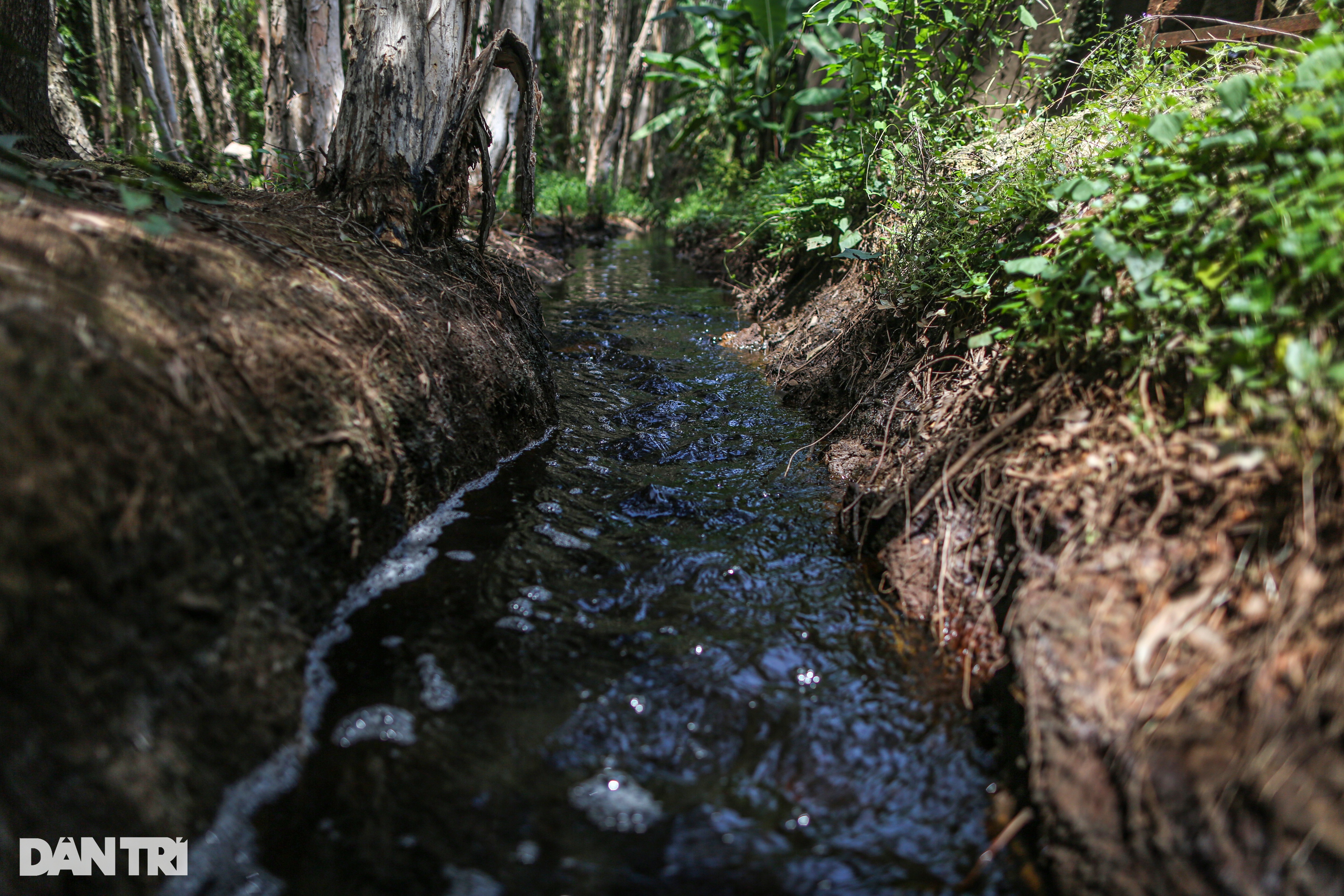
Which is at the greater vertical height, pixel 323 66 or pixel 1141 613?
pixel 323 66

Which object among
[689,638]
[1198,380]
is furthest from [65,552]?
[1198,380]

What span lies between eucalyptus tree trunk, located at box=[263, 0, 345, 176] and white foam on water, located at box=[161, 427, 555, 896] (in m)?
6.51

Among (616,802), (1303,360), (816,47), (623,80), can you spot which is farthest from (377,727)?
(623,80)

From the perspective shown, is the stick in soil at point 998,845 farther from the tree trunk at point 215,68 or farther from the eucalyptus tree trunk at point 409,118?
the tree trunk at point 215,68

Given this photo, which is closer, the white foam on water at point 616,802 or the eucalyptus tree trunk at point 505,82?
the white foam on water at point 616,802

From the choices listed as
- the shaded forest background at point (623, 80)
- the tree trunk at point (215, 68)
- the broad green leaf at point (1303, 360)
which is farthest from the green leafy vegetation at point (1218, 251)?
the tree trunk at point (215, 68)

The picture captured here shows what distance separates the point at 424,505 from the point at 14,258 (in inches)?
49.2

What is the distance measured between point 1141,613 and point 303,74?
9.05m

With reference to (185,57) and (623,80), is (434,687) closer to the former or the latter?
(185,57)

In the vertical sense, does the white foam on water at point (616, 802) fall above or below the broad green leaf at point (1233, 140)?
below

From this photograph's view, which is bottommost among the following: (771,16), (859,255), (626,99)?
(859,255)

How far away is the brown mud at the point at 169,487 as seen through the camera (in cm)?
110

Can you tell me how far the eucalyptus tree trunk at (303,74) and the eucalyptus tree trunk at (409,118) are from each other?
183 inches

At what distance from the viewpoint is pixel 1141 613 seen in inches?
56.3
